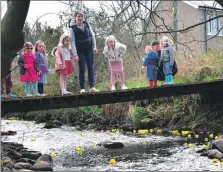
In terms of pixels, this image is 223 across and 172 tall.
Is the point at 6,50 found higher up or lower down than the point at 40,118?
higher up

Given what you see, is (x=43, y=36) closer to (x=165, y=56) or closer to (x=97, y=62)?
(x=97, y=62)

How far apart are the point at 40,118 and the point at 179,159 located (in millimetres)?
10879

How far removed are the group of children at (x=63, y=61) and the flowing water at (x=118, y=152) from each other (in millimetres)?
1470

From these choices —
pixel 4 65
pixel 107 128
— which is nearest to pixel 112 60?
pixel 107 128

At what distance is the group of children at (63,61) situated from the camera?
11523 mm

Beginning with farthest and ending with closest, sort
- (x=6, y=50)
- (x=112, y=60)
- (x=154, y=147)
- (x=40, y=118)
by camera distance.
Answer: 1. (x=40, y=118)
2. (x=112, y=60)
3. (x=154, y=147)
4. (x=6, y=50)

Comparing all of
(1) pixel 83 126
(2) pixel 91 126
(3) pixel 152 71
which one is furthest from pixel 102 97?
(1) pixel 83 126

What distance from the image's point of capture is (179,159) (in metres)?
9.01

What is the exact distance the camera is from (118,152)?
33.7ft

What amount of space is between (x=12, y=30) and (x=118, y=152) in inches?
170

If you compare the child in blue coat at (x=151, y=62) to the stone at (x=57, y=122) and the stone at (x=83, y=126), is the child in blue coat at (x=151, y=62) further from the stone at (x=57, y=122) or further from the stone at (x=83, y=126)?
the stone at (x=57, y=122)

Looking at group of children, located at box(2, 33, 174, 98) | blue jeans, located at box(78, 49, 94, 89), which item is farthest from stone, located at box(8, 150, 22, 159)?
blue jeans, located at box(78, 49, 94, 89)

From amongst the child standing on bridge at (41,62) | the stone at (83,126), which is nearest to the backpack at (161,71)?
the child standing on bridge at (41,62)

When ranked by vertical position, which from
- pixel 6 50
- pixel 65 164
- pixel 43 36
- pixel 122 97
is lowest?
pixel 65 164
